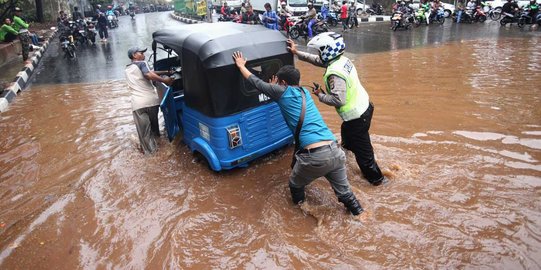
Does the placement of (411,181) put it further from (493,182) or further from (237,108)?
(237,108)

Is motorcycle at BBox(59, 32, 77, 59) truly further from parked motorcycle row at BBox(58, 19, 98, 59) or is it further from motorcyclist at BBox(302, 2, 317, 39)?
motorcyclist at BBox(302, 2, 317, 39)

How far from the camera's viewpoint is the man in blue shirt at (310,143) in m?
3.29

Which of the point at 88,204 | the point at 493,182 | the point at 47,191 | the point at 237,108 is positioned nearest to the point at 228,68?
the point at 237,108

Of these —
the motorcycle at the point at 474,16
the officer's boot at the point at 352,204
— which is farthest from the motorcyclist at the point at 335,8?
the officer's boot at the point at 352,204

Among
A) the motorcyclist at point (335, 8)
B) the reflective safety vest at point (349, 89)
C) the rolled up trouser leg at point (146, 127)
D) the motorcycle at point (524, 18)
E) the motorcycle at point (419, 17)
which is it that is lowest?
the rolled up trouser leg at point (146, 127)

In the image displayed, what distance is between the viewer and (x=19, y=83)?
9594 mm

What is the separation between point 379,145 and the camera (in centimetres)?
517

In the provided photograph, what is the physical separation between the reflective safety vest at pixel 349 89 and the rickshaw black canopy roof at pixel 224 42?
973mm

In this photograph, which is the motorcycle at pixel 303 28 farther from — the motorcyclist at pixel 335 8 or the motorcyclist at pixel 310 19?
the motorcyclist at pixel 335 8

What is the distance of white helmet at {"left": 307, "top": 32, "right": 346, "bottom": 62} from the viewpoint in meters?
3.52

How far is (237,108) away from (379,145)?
216cm

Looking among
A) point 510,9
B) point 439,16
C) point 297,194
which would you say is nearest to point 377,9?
point 439,16

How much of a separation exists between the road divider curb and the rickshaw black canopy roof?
5.48 metres

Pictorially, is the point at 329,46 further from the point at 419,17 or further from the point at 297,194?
the point at 419,17
